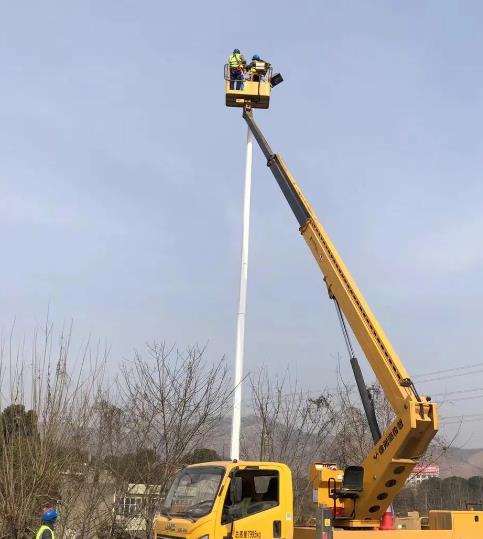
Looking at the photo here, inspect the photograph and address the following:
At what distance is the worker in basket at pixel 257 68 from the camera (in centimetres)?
1672

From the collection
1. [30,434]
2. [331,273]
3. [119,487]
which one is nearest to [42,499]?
[30,434]

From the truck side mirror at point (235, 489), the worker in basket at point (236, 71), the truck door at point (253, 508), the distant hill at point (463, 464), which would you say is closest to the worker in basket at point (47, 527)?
the truck door at point (253, 508)

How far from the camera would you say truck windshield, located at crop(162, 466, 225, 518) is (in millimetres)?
8484

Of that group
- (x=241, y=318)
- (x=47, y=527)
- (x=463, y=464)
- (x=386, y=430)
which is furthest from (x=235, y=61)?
(x=463, y=464)

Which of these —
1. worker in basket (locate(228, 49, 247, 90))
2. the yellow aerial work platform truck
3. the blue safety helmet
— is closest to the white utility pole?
worker in basket (locate(228, 49, 247, 90))

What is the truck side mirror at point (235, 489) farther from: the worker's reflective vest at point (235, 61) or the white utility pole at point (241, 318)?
the worker's reflective vest at point (235, 61)

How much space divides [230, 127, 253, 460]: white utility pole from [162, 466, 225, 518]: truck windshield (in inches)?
125

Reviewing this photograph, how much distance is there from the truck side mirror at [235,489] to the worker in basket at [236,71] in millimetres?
11334

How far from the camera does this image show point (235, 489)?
8.45 metres

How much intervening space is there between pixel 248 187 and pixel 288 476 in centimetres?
919

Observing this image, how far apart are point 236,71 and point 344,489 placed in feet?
38.1

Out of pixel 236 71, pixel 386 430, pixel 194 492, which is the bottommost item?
pixel 194 492

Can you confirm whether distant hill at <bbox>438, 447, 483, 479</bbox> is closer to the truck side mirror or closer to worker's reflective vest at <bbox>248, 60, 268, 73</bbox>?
worker's reflective vest at <bbox>248, 60, 268, 73</bbox>

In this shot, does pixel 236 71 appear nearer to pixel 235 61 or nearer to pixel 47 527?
pixel 235 61
